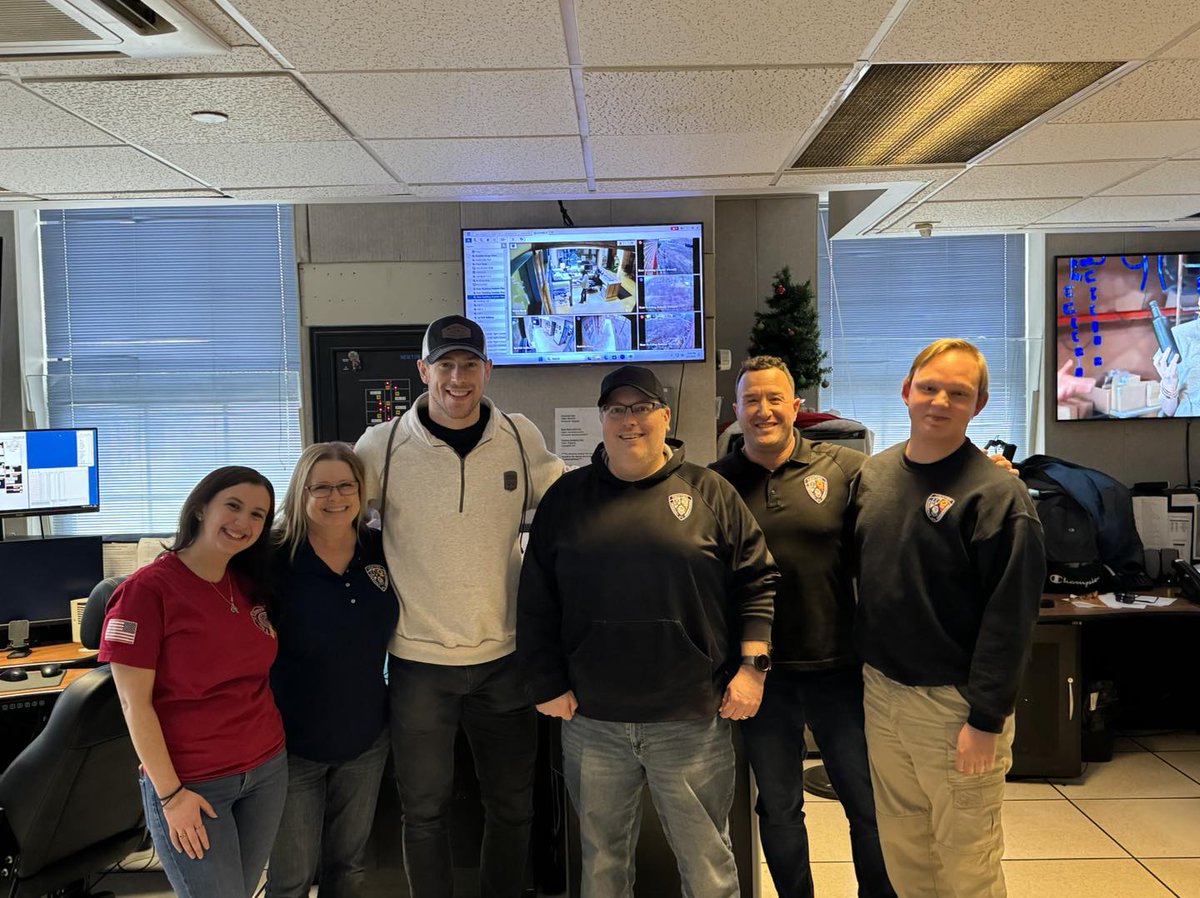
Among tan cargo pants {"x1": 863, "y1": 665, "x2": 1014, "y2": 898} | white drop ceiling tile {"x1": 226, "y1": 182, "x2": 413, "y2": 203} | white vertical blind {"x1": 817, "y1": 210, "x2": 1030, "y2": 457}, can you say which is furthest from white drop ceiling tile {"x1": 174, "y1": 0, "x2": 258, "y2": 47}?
Result: white vertical blind {"x1": 817, "y1": 210, "x2": 1030, "y2": 457}

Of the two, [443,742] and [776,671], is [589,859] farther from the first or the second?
[776,671]

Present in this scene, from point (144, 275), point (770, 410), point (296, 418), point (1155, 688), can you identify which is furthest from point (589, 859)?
point (144, 275)

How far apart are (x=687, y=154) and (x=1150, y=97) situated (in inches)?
56.0

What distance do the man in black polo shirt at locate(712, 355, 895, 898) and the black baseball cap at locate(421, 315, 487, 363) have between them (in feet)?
2.40

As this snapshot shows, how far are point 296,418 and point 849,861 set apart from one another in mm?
4264

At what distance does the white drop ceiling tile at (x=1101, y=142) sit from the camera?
2.83 m

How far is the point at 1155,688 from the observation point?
4.41 m

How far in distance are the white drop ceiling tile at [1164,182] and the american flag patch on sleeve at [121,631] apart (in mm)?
3836

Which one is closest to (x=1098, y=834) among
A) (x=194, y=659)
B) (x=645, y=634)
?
(x=645, y=634)

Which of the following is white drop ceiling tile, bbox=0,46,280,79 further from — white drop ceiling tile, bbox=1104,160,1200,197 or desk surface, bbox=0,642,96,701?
white drop ceiling tile, bbox=1104,160,1200,197

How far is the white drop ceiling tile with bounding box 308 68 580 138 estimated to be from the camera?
2244 millimetres

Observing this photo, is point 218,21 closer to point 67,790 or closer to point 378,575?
point 378,575

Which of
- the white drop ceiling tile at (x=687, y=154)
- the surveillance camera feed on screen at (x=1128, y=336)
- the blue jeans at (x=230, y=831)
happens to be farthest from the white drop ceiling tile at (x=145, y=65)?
the surveillance camera feed on screen at (x=1128, y=336)

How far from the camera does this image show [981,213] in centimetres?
436
